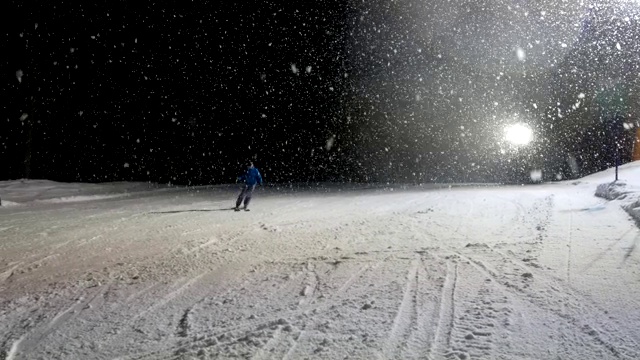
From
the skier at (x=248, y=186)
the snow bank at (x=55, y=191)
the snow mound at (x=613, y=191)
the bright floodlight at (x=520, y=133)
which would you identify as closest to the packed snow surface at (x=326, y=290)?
the snow mound at (x=613, y=191)

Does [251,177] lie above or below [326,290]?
above

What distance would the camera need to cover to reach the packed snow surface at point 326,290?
11.6ft

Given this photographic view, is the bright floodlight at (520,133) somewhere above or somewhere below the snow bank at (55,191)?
above

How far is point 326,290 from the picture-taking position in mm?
5023

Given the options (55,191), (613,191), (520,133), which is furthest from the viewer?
(520,133)

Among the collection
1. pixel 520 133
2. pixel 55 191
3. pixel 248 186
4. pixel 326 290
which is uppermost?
pixel 520 133

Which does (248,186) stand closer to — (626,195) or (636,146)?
(626,195)

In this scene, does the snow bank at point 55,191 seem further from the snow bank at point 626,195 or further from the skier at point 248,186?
the snow bank at point 626,195

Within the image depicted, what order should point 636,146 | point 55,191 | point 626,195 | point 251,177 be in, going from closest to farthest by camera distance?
point 626,195, point 251,177, point 55,191, point 636,146

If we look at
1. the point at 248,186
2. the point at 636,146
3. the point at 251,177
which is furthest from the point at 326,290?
the point at 636,146

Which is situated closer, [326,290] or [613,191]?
[326,290]

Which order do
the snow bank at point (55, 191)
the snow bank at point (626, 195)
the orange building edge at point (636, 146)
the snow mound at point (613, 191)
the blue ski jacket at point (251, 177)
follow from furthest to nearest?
the orange building edge at point (636, 146)
the snow bank at point (55, 191)
the blue ski jacket at point (251, 177)
the snow mound at point (613, 191)
the snow bank at point (626, 195)

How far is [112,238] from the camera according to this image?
8766 mm

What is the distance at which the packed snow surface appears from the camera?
3.55 meters
